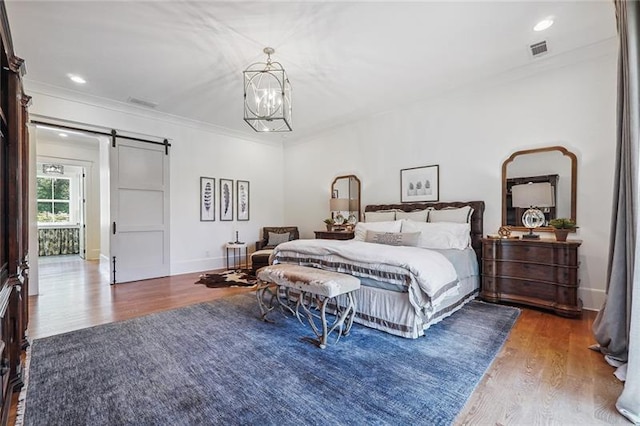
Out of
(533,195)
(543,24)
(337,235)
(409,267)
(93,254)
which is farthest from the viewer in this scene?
(93,254)

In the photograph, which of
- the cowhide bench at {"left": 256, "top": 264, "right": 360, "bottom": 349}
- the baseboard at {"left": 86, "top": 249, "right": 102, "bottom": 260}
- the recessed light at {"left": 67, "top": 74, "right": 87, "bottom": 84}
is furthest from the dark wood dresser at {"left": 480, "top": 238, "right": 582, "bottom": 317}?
the baseboard at {"left": 86, "top": 249, "right": 102, "bottom": 260}

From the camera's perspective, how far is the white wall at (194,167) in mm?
4742

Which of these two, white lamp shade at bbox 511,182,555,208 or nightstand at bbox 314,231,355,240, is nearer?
white lamp shade at bbox 511,182,555,208

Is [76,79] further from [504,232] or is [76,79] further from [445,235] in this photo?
[504,232]

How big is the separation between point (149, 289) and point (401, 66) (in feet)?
16.0

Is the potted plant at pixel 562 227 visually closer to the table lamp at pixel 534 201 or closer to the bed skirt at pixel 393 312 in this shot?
the table lamp at pixel 534 201

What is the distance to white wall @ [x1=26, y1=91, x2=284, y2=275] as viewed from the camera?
4.74 m

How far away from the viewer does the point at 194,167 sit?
5891mm

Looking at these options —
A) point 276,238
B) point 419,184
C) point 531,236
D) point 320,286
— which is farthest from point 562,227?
point 276,238

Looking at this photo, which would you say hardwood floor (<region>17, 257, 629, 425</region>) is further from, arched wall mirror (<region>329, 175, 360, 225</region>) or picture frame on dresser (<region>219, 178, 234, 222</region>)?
arched wall mirror (<region>329, 175, 360, 225</region>)

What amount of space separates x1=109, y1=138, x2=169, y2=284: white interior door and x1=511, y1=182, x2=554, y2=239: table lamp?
581cm

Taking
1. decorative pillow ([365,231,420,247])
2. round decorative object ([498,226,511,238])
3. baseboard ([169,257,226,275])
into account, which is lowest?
baseboard ([169,257,226,275])

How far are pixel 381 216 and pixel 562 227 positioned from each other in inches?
94.5

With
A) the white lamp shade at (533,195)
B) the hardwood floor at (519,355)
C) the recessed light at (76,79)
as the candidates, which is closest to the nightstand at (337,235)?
the hardwood floor at (519,355)
